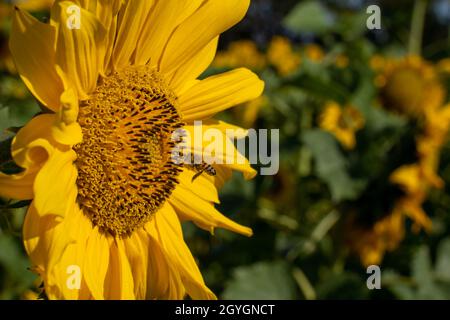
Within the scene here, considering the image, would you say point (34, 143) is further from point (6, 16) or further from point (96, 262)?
point (6, 16)

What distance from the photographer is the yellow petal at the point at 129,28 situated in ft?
3.56

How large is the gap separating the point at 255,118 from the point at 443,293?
3.18 ft

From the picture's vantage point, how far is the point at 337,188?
2039mm

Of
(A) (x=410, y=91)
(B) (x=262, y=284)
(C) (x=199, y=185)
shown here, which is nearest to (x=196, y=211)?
(C) (x=199, y=185)

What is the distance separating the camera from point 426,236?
8.05 feet

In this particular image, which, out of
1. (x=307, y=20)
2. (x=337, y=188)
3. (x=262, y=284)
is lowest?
(x=262, y=284)

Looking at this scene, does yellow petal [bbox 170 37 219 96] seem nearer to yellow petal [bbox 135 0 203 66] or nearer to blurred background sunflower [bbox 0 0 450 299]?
yellow petal [bbox 135 0 203 66]

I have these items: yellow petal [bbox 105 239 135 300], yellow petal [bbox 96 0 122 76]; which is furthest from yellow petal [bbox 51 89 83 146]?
yellow petal [bbox 105 239 135 300]

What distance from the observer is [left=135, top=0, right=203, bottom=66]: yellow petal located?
113cm

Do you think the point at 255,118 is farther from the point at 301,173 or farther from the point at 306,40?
the point at 306,40

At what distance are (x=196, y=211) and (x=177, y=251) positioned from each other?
3.0 inches

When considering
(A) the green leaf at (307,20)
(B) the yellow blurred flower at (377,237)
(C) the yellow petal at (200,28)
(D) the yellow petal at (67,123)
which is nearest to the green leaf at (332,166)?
(B) the yellow blurred flower at (377,237)
